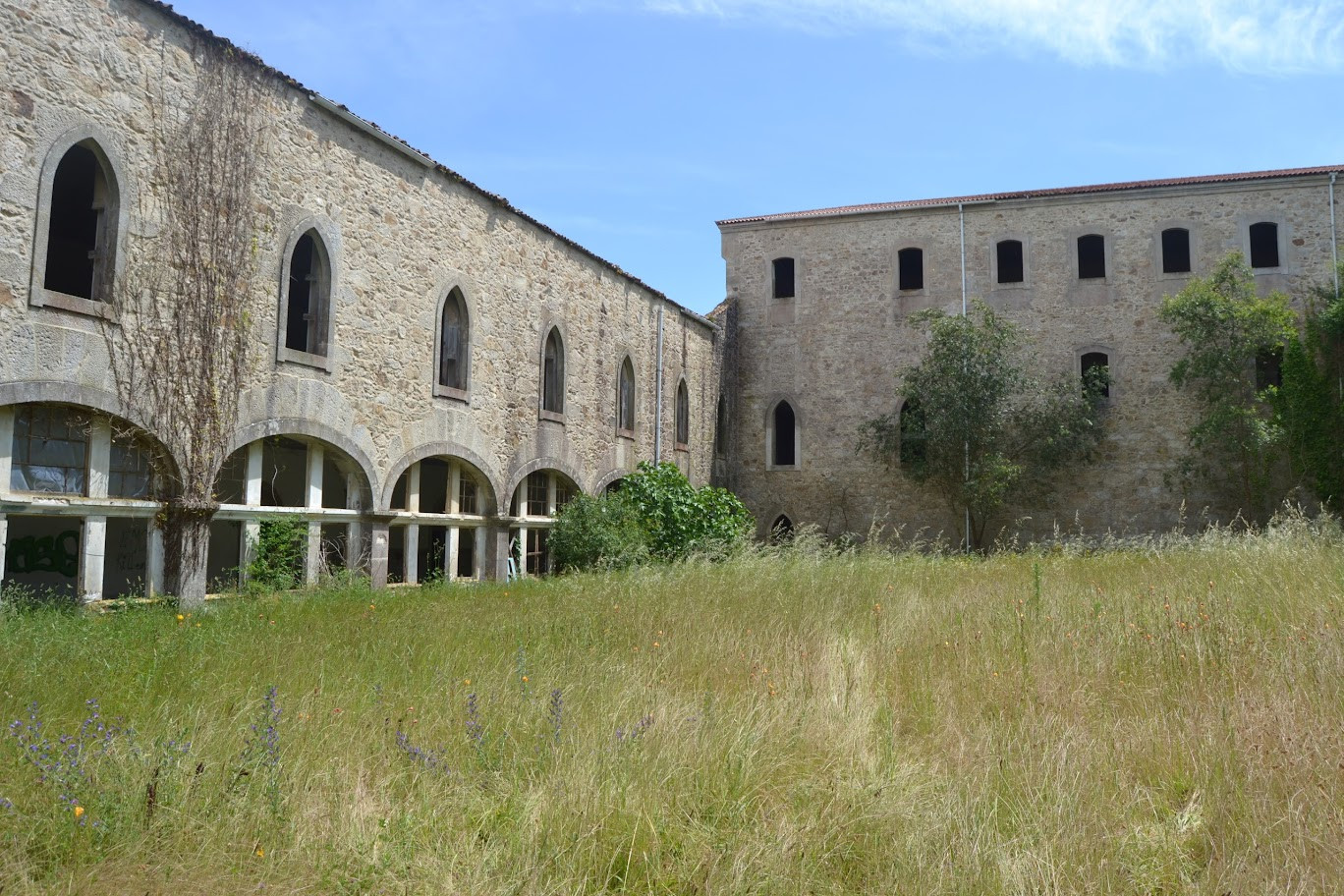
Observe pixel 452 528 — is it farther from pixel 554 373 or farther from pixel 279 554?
pixel 554 373

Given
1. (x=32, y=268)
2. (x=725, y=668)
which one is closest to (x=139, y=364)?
(x=32, y=268)

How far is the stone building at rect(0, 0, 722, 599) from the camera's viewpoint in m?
8.36

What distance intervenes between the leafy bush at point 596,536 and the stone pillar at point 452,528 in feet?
5.45

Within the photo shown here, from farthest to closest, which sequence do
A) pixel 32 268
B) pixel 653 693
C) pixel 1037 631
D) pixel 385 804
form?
pixel 32 268 → pixel 1037 631 → pixel 653 693 → pixel 385 804

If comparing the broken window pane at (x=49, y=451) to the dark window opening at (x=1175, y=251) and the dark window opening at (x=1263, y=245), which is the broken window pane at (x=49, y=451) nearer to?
the dark window opening at (x=1175, y=251)

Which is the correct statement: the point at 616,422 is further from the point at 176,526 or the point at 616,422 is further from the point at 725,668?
the point at 725,668

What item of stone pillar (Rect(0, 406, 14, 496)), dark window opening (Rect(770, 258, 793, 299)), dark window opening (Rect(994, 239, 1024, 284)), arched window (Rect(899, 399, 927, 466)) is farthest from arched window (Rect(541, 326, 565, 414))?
dark window opening (Rect(994, 239, 1024, 284))

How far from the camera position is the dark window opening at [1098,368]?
20.5 m

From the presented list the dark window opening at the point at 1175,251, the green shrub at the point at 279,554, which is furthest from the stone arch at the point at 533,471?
the dark window opening at the point at 1175,251

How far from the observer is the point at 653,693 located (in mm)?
5293

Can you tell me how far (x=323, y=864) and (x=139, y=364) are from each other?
7.07 m

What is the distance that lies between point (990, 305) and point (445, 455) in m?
13.4

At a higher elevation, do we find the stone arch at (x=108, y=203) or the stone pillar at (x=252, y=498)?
the stone arch at (x=108, y=203)

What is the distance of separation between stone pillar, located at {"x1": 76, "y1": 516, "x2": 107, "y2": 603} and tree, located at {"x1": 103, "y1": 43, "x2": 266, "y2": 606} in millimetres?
639
